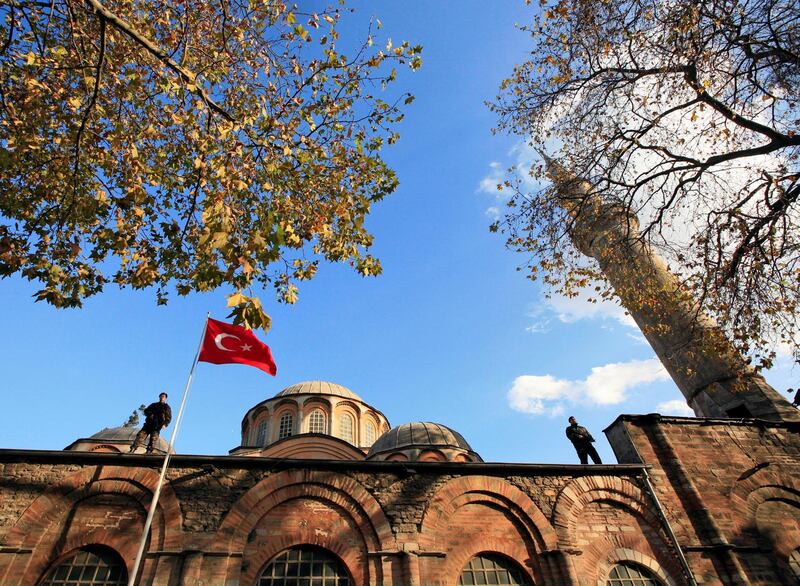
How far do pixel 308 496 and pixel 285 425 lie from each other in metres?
14.3

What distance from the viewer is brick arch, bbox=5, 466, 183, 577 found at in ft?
26.3

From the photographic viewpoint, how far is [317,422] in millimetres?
22875

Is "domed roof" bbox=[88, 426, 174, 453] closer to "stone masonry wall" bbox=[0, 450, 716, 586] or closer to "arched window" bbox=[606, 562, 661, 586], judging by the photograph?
"stone masonry wall" bbox=[0, 450, 716, 586]

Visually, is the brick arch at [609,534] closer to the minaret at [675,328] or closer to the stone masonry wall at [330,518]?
the stone masonry wall at [330,518]

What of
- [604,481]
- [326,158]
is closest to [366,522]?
[604,481]

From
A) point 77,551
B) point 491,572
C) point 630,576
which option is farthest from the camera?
point 630,576

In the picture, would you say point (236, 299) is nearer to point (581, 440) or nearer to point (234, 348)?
point (234, 348)

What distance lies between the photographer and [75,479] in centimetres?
875

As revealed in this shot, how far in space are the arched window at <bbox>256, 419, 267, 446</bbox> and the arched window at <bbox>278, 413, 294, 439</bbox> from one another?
792 millimetres

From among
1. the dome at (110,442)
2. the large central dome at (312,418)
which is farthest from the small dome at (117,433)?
the large central dome at (312,418)

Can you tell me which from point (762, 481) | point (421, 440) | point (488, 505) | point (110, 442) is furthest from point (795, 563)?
point (110, 442)

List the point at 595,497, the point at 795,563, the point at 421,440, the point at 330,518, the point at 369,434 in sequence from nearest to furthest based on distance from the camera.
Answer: the point at 330,518, the point at 795,563, the point at 595,497, the point at 421,440, the point at 369,434

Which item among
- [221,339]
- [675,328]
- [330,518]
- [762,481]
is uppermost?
[675,328]

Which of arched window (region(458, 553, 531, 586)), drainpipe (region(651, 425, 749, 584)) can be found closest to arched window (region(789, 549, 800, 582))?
drainpipe (region(651, 425, 749, 584))
